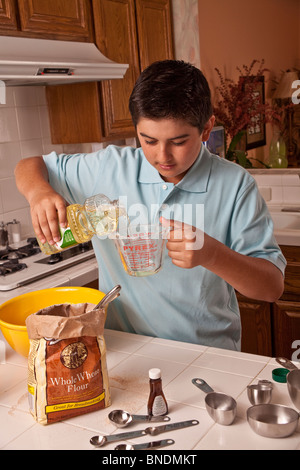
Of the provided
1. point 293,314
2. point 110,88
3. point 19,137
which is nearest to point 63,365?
point 293,314

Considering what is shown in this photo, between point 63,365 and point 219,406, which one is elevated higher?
point 63,365

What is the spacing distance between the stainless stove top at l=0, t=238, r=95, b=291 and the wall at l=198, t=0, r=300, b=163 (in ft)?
5.86

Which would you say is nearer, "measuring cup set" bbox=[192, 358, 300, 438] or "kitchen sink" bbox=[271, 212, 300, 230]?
"measuring cup set" bbox=[192, 358, 300, 438]

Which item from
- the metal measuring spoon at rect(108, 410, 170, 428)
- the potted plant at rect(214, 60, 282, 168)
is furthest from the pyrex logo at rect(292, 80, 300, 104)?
the metal measuring spoon at rect(108, 410, 170, 428)

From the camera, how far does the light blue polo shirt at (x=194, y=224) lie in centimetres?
139

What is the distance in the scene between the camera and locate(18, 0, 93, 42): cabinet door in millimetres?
2203

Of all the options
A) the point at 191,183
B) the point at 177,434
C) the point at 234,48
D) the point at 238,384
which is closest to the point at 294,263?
the point at 191,183

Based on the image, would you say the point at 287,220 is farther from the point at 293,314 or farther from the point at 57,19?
the point at 57,19

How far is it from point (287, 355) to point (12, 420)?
5.96 ft

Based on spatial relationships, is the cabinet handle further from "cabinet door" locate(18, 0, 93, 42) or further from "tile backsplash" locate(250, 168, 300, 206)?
"cabinet door" locate(18, 0, 93, 42)

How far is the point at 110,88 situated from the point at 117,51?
194mm

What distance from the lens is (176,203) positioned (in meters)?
1.45

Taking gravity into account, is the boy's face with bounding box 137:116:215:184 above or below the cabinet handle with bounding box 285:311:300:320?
above
